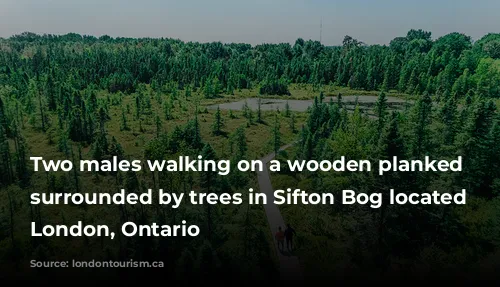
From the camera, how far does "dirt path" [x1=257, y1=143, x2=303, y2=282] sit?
85.4ft

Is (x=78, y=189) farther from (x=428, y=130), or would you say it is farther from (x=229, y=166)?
(x=428, y=130)

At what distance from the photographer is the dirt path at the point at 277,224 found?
85.4 ft

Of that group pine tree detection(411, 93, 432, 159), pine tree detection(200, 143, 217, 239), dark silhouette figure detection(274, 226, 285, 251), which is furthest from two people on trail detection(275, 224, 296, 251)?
pine tree detection(411, 93, 432, 159)

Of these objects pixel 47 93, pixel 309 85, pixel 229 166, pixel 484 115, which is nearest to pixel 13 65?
pixel 47 93

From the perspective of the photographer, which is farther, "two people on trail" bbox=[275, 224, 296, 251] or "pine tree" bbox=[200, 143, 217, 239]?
"pine tree" bbox=[200, 143, 217, 239]

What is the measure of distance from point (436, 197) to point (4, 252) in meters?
42.3

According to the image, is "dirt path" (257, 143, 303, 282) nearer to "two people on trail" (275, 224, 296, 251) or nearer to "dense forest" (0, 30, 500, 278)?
"two people on trail" (275, 224, 296, 251)

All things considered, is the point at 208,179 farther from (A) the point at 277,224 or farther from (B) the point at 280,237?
(B) the point at 280,237

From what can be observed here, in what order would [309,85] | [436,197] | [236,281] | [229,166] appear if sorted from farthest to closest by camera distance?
[309,85] < [229,166] < [436,197] < [236,281]

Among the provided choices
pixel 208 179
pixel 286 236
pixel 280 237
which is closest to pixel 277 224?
pixel 280 237

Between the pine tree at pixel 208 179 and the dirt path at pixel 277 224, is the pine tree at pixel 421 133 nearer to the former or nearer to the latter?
the dirt path at pixel 277 224

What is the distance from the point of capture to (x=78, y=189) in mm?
55312

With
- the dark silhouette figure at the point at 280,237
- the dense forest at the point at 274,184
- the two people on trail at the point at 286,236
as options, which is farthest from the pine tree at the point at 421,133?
the dark silhouette figure at the point at 280,237

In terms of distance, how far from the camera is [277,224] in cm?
3512
